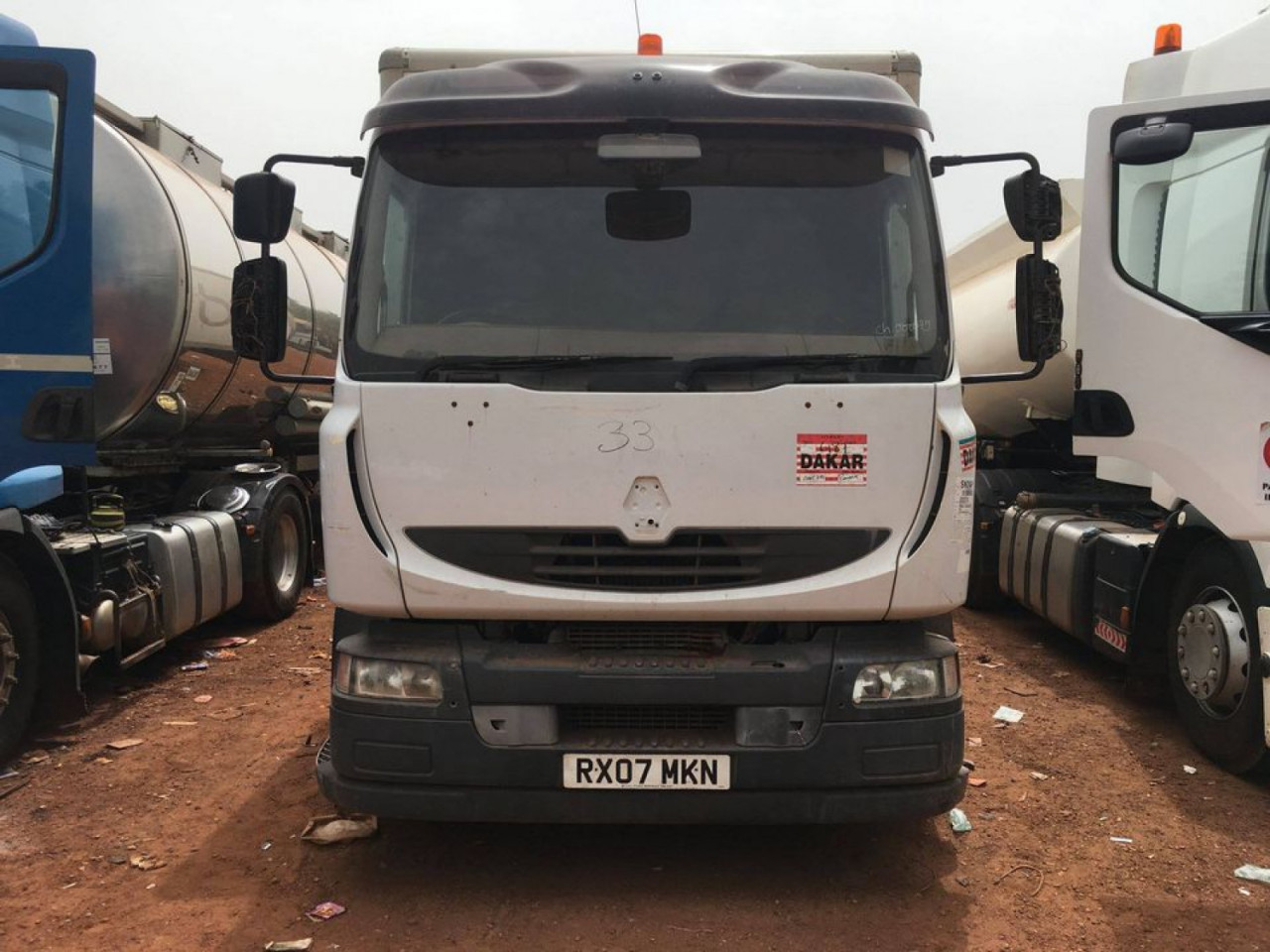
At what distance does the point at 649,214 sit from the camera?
3.82 m

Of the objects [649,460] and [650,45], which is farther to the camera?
[650,45]

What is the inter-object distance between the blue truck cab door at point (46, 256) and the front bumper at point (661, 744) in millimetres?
2128

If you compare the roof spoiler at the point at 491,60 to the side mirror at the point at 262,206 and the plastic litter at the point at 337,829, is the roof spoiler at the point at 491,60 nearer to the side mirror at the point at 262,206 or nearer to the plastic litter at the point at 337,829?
the side mirror at the point at 262,206

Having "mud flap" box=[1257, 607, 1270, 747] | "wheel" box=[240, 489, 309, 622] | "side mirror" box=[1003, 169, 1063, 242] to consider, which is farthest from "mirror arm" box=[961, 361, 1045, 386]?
"wheel" box=[240, 489, 309, 622]

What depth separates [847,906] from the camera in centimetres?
370

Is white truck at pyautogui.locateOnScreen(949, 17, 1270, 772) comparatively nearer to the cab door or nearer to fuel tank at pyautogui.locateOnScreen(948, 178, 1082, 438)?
the cab door

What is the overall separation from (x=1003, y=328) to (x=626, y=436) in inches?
245

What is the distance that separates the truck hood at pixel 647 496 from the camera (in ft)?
11.7

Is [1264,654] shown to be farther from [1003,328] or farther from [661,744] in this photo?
[1003,328]

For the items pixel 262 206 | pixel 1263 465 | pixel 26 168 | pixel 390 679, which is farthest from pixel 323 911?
pixel 1263 465

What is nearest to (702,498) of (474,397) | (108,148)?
(474,397)

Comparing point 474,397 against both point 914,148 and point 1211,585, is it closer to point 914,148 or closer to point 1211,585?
point 914,148

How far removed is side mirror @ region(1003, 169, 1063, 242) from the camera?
3.94 m

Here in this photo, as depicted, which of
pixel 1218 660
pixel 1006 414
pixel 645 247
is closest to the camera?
pixel 645 247
